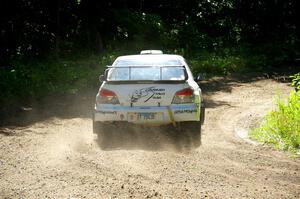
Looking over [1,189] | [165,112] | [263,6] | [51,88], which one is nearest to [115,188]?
[1,189]

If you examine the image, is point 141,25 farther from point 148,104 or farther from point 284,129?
point 284,129

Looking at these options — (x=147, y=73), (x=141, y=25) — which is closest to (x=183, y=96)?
(x=147, y=73)

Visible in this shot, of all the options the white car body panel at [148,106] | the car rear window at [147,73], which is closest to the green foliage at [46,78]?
the car rear window at [147,73]

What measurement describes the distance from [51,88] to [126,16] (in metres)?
8.13

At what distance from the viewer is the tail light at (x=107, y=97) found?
8.35 meters

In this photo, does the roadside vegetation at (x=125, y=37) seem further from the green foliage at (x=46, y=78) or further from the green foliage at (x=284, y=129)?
the green foliage at (x=284, y=129)

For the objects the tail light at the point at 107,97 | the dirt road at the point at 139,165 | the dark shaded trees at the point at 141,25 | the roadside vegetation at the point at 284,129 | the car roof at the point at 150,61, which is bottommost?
the dirt road at the point at 139,165

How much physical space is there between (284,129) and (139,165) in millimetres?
3167

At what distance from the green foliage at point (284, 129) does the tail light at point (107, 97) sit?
2.84 metres

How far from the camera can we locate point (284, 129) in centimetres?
841

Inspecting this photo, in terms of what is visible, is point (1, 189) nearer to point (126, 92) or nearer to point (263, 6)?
point (126, 92)

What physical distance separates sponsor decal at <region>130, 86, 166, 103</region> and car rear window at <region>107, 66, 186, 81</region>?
444mm

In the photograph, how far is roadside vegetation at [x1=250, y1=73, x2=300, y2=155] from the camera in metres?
7.95

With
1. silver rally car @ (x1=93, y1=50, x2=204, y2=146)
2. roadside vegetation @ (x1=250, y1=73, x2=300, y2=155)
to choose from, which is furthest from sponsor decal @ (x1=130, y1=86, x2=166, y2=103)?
roadside vegetation @ (x1=250, y1=73, x2=300, y2=155)
